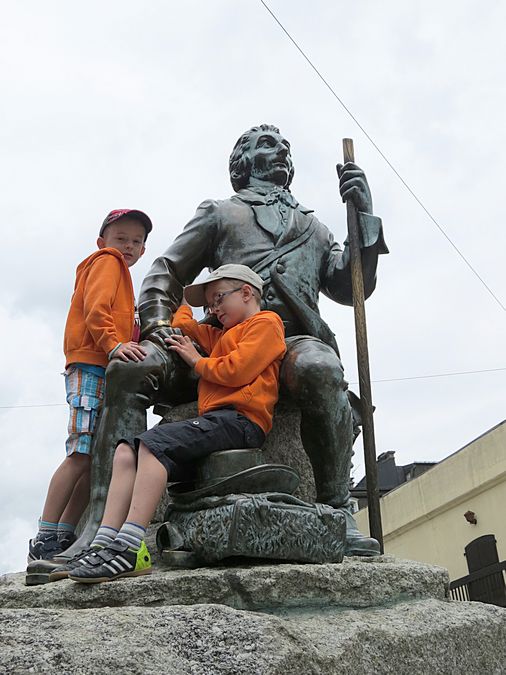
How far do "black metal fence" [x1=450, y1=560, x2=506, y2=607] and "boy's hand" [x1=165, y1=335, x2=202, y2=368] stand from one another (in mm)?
8911

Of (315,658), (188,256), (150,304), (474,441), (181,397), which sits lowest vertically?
(315,658)

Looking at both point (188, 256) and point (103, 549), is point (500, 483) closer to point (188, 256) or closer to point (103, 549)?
point (188, 256)

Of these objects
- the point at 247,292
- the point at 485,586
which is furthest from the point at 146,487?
the point at 485,586

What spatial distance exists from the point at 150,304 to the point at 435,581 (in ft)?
5.39

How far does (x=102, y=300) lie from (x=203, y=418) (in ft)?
2.26

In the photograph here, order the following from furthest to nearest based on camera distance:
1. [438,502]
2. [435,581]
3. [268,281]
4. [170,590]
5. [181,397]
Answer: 1. [438,502]
2. [268,281]
3. [181,397]
4. [435,581]
5. [170,590]

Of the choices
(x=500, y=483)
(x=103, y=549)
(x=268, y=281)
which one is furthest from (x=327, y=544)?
(x=500, y=483)

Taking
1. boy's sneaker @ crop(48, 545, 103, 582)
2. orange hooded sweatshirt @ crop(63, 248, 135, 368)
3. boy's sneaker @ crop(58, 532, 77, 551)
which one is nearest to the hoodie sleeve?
orange hooded sweatshirt @ crop(63, 248, 135, 368)

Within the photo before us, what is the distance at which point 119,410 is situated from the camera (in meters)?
2.90

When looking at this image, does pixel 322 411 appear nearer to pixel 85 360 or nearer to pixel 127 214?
pixel 85 360

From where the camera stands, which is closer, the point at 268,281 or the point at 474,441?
the point at 268,281

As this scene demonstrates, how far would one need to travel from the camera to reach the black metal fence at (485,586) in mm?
10734

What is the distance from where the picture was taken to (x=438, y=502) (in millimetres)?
13242

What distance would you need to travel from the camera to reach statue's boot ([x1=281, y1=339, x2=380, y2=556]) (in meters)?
2.92
